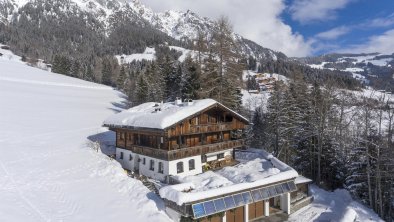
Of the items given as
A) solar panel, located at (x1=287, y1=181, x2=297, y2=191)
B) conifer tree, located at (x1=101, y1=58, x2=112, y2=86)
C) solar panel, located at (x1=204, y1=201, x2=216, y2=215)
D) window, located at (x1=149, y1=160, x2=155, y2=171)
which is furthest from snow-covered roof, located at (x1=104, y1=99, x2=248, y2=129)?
conifer tree, located at (x1=101, y1=58, x2=112, y2=86)

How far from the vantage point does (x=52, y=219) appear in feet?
74.2

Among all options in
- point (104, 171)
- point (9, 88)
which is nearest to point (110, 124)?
point (104, 171)

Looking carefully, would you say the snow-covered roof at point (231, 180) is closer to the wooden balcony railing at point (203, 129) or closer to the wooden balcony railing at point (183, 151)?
the wooden balcony railing at point (183, 151)

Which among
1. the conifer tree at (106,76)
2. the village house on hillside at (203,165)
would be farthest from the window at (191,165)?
the conifer tree at (106,76)

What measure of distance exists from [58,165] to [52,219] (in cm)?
1146

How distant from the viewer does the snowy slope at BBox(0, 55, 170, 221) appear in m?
24.4

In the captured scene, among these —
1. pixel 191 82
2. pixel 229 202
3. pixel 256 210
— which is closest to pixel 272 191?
pixel 256 210

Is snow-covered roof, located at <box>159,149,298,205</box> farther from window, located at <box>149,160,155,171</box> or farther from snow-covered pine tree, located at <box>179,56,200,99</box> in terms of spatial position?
snow-covered pine tree, located at <box>179,56,200,99</box>

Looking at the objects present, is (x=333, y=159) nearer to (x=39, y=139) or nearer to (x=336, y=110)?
(x=336, y=110)

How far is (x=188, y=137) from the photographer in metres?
34.8

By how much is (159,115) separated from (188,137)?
149 inches

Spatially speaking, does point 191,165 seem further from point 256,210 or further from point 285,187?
point 285,187

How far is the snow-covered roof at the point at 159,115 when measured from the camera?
31.6 meters

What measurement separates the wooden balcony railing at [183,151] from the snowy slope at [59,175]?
2936 millimetres
